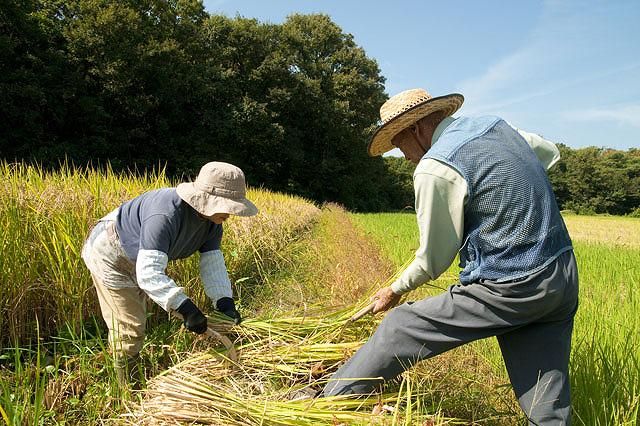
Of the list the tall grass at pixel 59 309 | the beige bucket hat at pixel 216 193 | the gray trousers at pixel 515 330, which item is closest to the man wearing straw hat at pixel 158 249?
the beige bucket hat at pixel 216 193

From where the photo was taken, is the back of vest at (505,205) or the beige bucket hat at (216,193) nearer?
the back of vest at (505,205)

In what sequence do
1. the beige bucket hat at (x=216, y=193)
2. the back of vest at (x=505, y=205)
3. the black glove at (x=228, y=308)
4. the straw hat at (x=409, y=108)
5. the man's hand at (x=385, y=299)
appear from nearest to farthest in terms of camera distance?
the back of vest at (x=505, y=205), the straw hat at (x=409, y=108), the man's hand at (x=385, y=299), the beige bucket hat at (x=216, y=193), the black glove at (x=228, y=308)

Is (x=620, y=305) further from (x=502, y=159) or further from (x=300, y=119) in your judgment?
(x=300, y=119)

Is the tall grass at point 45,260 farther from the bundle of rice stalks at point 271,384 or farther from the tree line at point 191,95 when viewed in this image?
the tree line at point 191,95

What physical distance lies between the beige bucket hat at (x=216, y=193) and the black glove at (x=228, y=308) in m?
0.56

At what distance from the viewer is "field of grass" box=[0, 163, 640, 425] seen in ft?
5.47

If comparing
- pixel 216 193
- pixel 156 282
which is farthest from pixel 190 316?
pixel 216 193

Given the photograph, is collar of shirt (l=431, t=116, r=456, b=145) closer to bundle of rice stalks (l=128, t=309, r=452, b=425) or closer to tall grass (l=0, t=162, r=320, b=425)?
bundle of rice stalks (l=128, t=309, r=452, b=425)

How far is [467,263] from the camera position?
59.7 inches

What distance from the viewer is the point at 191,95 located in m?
21.6

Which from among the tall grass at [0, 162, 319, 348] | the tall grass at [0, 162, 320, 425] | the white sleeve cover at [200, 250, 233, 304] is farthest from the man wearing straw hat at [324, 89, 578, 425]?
the tall grass at [0, 162, 319, 348]

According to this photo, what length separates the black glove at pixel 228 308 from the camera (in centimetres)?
224

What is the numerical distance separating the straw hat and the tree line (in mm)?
8996

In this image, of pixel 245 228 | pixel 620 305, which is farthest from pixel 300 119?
pixel 620 305
